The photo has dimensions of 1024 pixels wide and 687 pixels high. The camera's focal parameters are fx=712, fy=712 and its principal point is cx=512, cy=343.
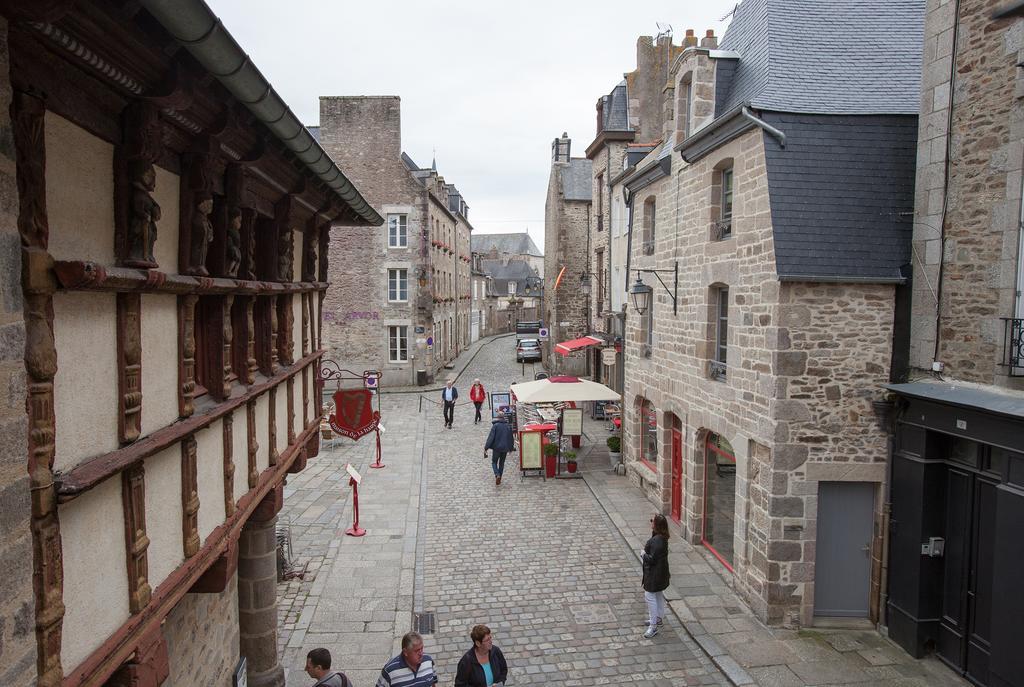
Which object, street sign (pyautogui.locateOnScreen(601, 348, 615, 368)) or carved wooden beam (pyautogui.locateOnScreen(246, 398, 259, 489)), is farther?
street sign (pyautogui.locateOnScreen(601, 348, 615, 368))

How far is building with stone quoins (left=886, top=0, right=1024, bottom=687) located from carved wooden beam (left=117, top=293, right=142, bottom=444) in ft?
23.8

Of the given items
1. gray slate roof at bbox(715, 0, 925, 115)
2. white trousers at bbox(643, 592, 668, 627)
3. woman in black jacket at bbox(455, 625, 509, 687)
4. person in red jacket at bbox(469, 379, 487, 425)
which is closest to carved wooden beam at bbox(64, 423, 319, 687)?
woman in black jacket at bbox(455, 625, 509, 687)

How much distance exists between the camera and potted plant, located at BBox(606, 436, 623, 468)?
689 inches

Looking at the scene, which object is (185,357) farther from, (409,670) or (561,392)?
(561,392)

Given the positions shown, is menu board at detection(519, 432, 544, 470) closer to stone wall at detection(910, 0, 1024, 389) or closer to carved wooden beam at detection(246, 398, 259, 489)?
stone wall at detection(910, 0, 1024, 389)

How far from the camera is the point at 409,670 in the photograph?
558 centimetres

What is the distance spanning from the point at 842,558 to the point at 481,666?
5.60 meters

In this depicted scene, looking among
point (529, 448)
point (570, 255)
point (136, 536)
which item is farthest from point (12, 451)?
point (570, 255)

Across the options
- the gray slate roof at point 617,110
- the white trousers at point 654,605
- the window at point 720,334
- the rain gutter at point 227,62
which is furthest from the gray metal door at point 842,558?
the gray slate roof at point 617,110

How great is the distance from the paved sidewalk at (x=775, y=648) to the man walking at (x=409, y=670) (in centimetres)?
399

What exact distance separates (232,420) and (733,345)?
7.10m

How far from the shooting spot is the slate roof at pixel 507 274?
79325 mm

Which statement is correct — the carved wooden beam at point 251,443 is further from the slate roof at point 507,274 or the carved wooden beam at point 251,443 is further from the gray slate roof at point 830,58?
the slate roof at point 507,274

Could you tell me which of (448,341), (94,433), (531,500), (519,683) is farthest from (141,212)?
(448,341)
